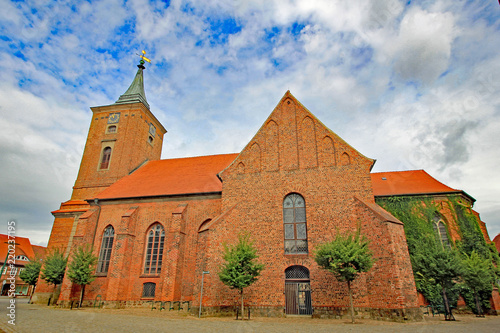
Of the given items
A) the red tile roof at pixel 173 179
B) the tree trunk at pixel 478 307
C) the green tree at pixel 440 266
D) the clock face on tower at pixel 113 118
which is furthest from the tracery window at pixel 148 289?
the tree trunk at pixel 478 307

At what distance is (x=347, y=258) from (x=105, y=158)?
24299 millimetres

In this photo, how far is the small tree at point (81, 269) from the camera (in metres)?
18.8

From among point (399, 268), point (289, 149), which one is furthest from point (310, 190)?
point (399, 268)

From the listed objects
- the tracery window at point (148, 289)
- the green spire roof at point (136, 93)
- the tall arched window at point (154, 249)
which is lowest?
the tracery window at point (148, 289)

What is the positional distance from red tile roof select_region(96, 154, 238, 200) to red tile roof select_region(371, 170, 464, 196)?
462 inches

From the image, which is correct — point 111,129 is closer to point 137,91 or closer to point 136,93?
point 136,93

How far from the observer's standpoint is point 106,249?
21.5m

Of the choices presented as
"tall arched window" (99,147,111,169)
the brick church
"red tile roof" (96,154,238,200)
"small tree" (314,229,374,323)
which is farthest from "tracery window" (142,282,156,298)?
"tall arched window" (99,147,111,169)

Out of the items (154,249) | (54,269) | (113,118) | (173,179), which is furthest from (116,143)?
(154,249)

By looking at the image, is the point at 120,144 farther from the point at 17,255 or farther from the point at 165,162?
the point at 17,255

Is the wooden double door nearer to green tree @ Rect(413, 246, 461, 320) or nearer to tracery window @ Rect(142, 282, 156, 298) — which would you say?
green tree @ Rect(413, 246, 461, 320)

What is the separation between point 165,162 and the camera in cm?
2780

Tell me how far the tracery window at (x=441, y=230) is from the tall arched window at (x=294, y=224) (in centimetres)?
938

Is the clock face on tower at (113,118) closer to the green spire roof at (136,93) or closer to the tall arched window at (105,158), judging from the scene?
the green spire roof at (136,93)
